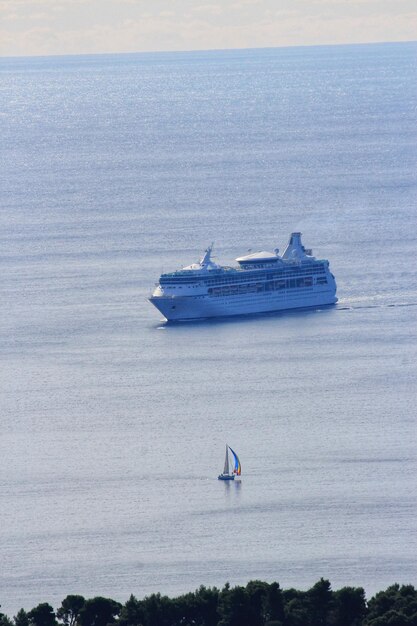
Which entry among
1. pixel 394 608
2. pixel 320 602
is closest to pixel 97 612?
pixel 320 602

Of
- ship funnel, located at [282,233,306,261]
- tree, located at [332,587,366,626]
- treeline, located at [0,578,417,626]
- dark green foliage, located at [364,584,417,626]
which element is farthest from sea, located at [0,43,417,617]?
tree, located at [332,587,366,626]

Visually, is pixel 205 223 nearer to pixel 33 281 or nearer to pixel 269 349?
pixel 33 281

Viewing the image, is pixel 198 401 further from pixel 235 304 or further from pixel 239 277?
pixel 239 277

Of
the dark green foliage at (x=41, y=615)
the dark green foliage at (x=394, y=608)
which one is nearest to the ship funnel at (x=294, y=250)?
the dark green foliage at (x=394, y=608)

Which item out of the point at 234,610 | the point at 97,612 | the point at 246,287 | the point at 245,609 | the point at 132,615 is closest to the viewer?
the point at 234,610

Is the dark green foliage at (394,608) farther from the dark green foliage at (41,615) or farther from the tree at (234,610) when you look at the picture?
the dark green foliage at (41,615)

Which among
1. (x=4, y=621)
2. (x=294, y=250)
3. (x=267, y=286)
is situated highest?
(x=294, y=250)
